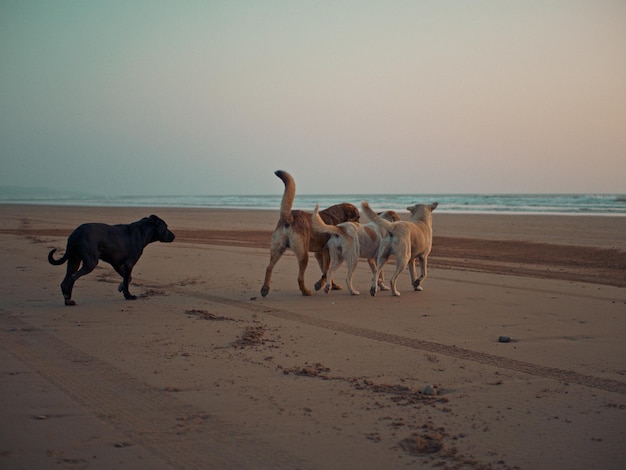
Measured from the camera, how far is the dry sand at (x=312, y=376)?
3.82 m

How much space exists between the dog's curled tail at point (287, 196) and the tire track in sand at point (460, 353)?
1.62 metres

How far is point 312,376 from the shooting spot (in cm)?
536

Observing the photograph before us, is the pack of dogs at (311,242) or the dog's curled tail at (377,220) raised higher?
the dog's curled tail at (377,220)

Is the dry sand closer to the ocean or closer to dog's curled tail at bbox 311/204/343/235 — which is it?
dog's curled tail at bbox 311/204/343/235

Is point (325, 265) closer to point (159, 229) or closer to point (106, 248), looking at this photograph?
point (159, 229)

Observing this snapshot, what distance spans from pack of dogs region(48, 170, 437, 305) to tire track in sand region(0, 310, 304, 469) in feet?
10.00

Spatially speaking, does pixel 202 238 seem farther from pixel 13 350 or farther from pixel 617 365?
pixel 617 365

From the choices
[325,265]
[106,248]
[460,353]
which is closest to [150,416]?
[460,353]

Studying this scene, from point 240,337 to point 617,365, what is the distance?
3869mm

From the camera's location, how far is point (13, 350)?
603 cm

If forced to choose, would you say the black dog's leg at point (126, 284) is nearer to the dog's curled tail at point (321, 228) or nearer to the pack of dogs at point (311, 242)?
the pack of dogs at point (311, 242)

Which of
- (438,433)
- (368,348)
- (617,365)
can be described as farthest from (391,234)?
(438,433)

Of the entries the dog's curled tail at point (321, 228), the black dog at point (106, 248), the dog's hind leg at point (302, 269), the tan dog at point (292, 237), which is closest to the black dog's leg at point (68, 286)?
the black dog at point (106, 248)

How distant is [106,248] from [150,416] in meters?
5.09
